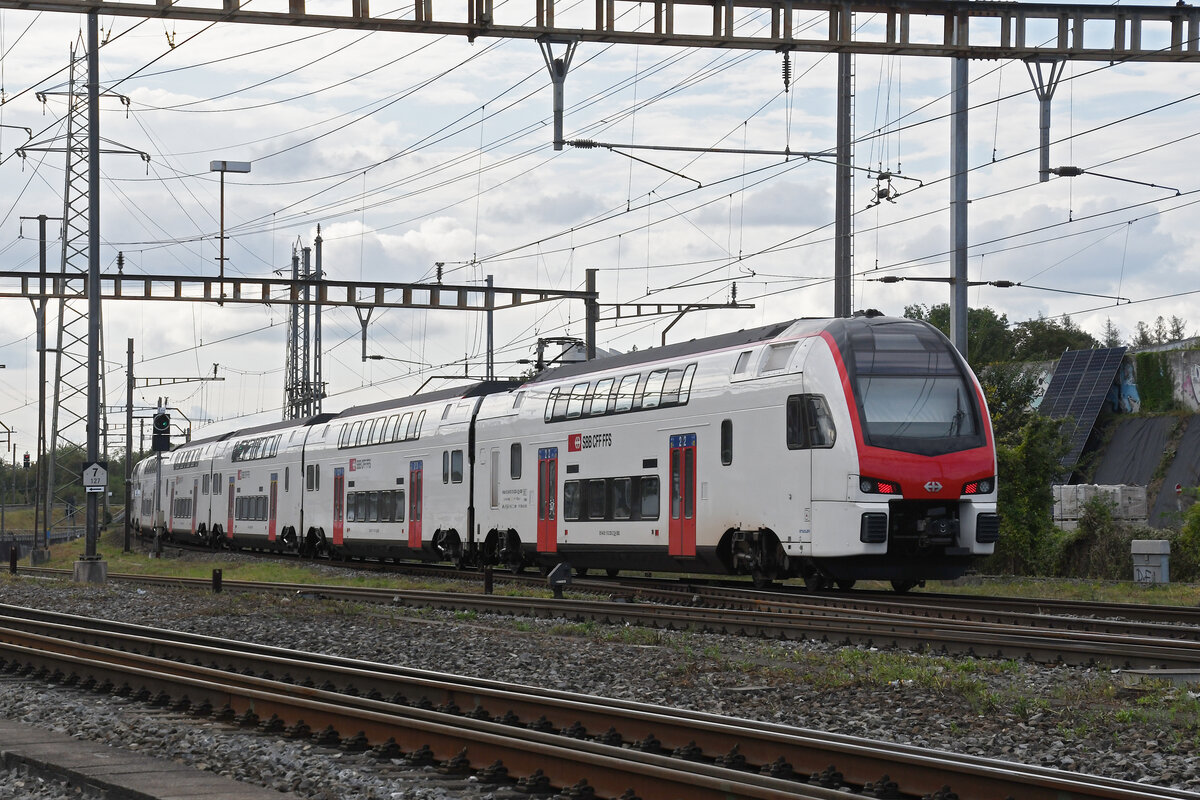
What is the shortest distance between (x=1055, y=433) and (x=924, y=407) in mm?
15314

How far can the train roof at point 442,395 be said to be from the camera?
3088 centimetres

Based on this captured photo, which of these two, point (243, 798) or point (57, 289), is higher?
point (57, 289)

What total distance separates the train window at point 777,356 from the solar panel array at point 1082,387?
129ft

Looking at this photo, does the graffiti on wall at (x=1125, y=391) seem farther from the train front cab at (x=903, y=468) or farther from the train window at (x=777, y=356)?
the train window at (x=777, y=356)

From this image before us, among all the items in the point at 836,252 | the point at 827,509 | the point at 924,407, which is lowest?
the point at 827,509

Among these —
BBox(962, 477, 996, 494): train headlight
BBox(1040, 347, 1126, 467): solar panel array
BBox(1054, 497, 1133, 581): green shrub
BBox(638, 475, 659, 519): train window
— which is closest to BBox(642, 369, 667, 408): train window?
BBox(638, 475, 659, 519): train window

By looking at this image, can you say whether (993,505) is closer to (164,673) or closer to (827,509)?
(827,509)

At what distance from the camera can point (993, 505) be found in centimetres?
1944

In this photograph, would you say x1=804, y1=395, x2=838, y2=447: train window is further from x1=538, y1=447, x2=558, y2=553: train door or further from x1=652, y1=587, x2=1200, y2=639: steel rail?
x1=538, y1=447, x2=558, y2=553: train door

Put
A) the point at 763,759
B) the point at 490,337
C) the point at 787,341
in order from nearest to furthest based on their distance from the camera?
the point at 763,759 → the point at 787,341 → the point at 490,337

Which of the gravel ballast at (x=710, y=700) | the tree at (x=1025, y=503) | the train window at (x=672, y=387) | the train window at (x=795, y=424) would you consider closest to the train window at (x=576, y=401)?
the train window at (x=672, y=387)

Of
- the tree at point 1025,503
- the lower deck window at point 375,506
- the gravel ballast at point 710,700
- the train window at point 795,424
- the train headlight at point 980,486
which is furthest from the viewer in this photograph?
the lower deck window at point 375,506

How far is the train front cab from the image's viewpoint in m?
18.5

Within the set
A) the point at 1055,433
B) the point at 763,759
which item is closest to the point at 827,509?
the point at 763,759
